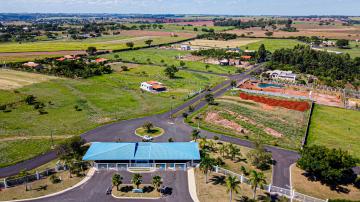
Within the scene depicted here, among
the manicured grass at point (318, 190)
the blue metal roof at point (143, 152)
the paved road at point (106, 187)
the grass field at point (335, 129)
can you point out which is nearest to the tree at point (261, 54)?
the grass field at point (335, 129)

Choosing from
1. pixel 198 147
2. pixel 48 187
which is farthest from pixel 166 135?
pixel 48 187

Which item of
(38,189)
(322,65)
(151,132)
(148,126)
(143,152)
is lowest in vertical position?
(38,189)

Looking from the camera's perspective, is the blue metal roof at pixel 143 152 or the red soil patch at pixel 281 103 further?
the red soil patch at pixel 281 103

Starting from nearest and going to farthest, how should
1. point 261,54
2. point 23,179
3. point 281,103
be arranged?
point 23,179 < point 281,103 < point 261,54

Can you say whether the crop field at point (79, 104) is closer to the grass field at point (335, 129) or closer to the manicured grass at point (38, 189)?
the manicured grass at point (38, 189)

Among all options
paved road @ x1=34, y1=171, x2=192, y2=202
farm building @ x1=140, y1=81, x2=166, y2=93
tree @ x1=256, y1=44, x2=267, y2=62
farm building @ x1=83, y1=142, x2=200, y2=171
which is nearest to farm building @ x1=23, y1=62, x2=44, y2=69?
farm building @ x1=140, y1=81, x2=166, y2=93

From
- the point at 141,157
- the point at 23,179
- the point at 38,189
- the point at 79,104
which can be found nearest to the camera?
the point at 38,189

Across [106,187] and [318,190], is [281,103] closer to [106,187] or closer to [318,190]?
[318,190]

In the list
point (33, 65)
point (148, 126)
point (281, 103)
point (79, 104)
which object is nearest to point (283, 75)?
point (281, 103)
